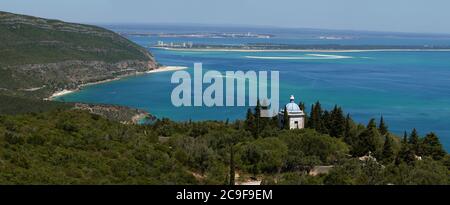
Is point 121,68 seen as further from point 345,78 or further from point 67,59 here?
point 345,78

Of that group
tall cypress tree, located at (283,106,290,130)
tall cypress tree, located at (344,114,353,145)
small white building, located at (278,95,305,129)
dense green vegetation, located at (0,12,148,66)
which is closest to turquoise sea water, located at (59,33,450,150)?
dense green vegetation, located at (0,12,148,66)

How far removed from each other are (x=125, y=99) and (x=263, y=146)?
45.6m

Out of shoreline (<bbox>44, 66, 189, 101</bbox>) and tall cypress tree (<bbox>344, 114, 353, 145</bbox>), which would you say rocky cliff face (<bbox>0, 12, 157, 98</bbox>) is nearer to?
shoreline (<bbox>44, 66, 189, 101</bbox>)

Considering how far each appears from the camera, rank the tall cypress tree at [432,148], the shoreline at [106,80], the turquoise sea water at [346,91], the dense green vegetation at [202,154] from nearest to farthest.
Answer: the dense green vegetation at [202,154]
the tall cypress tree at [432,148]
the turquoise sea water at [346,91]
the shoreline at [106,80]

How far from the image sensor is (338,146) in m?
21.3

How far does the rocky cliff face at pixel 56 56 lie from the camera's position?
70812 millimetres

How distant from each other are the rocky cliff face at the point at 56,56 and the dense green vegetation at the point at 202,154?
150 feet

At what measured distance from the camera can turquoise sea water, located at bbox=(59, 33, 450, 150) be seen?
5066 cm

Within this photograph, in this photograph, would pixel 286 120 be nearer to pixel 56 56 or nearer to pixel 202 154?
pixel 202 154

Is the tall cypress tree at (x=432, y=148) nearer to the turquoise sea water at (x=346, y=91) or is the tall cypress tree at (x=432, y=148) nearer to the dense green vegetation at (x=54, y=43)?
the turquoise sea water at (x=346, y=91)

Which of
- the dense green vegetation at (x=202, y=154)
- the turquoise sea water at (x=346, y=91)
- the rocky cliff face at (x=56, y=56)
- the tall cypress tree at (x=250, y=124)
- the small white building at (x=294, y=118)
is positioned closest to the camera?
the dense green vegetation at (x=202, y=154)

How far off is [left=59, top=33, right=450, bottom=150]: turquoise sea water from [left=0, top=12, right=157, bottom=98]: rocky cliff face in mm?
4983

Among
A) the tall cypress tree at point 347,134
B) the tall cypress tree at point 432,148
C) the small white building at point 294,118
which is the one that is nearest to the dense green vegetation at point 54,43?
the small white building at point 294,118

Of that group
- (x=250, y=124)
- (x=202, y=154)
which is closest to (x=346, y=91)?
(x=250, y=124)
